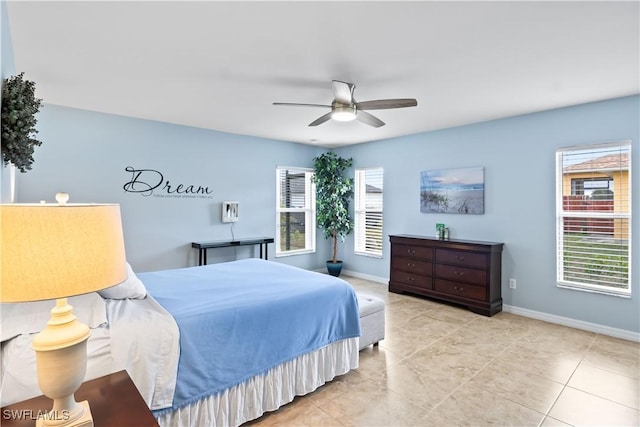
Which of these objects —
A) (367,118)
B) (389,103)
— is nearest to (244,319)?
(389,103)

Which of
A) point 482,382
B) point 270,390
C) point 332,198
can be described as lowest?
point 482,382

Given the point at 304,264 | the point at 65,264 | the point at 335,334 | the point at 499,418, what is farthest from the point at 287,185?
the point at 65,264

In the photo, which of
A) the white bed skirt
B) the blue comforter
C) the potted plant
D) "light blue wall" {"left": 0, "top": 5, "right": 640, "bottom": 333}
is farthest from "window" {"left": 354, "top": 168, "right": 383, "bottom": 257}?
the white bed skirt

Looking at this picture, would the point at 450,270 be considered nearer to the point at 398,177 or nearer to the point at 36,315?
the point at 398,177

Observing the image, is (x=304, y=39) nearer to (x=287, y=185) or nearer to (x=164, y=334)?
(x=164, y=334)

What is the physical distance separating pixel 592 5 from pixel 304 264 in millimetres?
5219

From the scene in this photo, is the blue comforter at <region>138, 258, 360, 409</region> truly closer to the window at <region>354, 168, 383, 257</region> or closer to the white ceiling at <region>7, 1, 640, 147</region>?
the white ceiling at <region>7, 1, 640, 147</region>

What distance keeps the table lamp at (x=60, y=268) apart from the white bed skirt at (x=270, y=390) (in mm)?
902

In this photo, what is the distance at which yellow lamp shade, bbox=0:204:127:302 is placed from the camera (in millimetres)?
862

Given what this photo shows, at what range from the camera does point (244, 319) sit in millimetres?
2098

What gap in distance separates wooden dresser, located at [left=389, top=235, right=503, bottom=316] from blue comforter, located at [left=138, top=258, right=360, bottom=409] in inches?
87.9

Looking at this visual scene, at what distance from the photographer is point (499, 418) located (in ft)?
7.14

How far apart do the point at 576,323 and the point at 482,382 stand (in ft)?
6.57

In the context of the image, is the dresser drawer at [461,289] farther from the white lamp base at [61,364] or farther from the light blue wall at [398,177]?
the white lamp base at [61,364]
